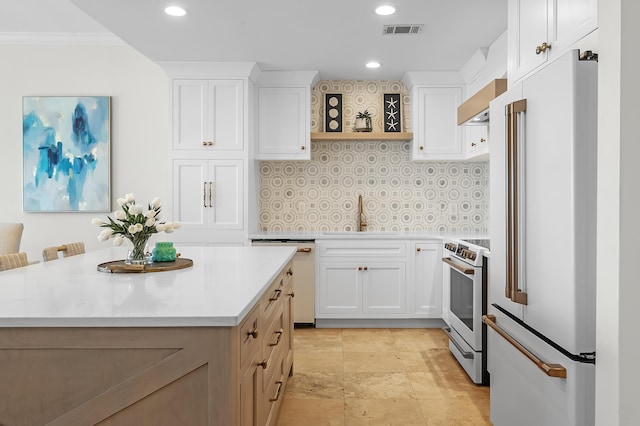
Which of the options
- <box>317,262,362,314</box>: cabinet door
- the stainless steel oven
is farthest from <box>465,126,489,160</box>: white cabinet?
<box>317,262,362,314</box>: cabinet door

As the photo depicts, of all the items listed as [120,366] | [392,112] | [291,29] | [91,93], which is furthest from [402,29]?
[91,93]

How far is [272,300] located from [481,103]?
70.2 inches

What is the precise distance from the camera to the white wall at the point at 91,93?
16.0 ft

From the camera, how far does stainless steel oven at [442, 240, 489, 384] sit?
10.1 ft

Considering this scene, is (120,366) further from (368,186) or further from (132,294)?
(368,186)

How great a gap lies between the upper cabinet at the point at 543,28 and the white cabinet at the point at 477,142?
161 centimetres

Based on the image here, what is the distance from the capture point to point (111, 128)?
489cm

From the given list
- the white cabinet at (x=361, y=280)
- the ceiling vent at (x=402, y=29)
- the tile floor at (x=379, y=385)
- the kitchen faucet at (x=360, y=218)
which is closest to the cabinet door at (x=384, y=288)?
the white cabinet at (x=361, y=280)

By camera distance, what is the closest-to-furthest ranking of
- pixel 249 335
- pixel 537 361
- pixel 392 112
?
pixel 249 335 < pixel 537 361 < pixel 392 112

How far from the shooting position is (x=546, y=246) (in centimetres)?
177

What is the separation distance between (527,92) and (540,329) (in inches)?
36.9

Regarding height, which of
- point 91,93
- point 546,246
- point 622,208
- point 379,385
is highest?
point 91,93

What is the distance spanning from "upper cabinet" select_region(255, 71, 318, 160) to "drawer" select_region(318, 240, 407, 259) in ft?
3.04

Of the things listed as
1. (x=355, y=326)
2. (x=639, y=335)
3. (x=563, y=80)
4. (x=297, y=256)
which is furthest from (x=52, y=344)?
(x=355, y=326)
